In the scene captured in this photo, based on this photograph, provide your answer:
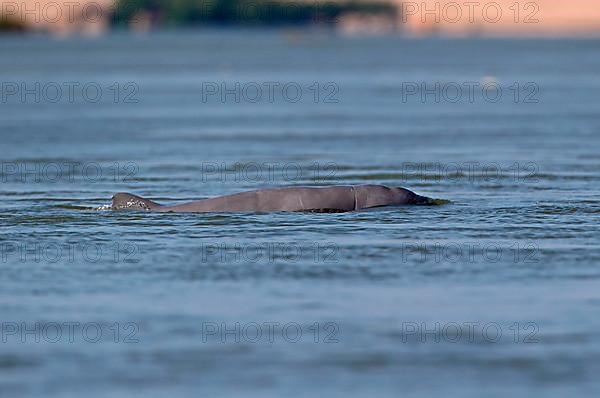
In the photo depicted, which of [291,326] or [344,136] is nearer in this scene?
[291,326]

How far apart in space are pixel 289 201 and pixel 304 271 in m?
5.18

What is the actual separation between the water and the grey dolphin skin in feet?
1.27

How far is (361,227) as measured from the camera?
21.8 metres

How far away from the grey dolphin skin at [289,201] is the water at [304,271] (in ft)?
1.27

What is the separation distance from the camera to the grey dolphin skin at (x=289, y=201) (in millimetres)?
23531

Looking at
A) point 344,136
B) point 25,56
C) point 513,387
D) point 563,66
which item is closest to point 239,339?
point 513,387

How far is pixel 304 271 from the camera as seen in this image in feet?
60.6

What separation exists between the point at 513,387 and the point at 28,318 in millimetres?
5550

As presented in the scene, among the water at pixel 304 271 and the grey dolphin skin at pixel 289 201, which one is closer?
the water at pixel 304 271

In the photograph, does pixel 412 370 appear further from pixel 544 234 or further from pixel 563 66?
pixel 563 66

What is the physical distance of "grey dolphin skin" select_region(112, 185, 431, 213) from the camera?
926 inches

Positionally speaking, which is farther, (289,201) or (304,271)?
(289,201)

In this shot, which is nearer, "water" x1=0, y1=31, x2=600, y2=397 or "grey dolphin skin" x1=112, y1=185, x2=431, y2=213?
"water" x1=0, y1=31, x2=600, y2=397

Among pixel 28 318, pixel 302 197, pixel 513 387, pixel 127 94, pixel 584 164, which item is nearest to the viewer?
pixel 513 387
